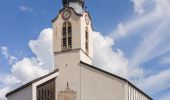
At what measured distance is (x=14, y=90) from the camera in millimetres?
43375

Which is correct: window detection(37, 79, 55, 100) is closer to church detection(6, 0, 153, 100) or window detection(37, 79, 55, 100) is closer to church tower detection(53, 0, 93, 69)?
church detection(6, 0, 153, 100)

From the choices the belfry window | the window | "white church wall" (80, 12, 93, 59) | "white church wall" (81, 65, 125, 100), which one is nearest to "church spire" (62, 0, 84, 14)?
"white church wall" (80, 12, 93, 59)

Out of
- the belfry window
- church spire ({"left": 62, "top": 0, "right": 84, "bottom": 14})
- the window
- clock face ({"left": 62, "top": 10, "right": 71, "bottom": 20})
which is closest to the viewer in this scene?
the window

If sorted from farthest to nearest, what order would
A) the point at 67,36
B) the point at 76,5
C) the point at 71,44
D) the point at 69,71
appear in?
1. the point at 76,5
2. the point at 67,36
3. the point at 71,44
4. the point at 69,71

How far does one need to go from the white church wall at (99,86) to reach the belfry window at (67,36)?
11.5ft

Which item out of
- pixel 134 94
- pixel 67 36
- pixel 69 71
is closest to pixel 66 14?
pixel 67 36

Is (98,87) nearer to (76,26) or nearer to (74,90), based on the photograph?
(74,90)

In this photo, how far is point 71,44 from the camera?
44969mm

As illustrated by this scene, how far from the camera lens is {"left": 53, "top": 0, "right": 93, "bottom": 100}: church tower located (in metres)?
43.3

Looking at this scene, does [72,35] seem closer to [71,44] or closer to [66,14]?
[71,44]

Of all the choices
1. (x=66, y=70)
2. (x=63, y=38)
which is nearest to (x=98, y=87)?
(x=66, y=70)

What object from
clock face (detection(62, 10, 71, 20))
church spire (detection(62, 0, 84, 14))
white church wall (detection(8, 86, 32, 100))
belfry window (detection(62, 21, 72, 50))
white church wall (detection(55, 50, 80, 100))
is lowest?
white church wall (detection(8, 86, 32, 100))

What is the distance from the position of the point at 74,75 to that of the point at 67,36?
4421 millimetres

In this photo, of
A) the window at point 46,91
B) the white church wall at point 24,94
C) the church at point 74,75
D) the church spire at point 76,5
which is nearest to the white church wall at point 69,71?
the church at point 74,75
